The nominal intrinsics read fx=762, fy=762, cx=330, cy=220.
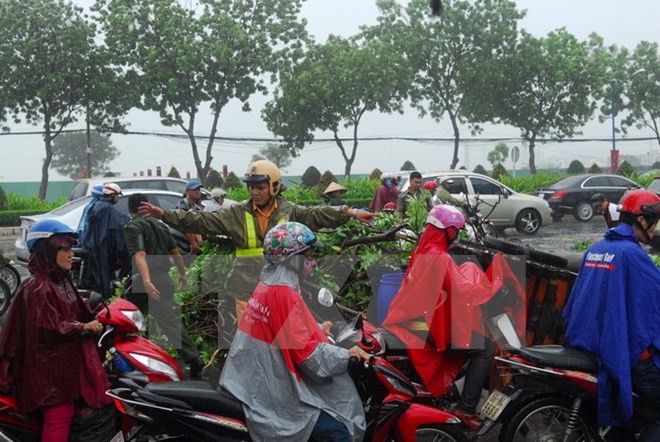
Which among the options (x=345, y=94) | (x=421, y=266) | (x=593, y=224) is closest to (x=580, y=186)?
(x=593, y=224)

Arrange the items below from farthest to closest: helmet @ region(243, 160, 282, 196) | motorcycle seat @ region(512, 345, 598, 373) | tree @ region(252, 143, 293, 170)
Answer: tree @ region(252, 143, 293, 170)
helmet @ region(243, 160, 282, 196)
motorcycle seat @ region(512, 345, 598, 373)

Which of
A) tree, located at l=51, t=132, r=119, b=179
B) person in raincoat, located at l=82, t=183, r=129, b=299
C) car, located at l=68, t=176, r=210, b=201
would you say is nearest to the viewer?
person in raincoat, located at l=82, t=183, r=129, b=299

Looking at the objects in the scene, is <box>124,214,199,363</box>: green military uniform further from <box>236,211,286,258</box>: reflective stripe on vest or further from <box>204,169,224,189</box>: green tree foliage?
<box>204,169,224,189</box>: green tree foliage

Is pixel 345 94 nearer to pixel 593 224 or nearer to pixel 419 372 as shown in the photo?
pixel 593 224

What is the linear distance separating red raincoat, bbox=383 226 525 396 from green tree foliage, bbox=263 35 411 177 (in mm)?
33165

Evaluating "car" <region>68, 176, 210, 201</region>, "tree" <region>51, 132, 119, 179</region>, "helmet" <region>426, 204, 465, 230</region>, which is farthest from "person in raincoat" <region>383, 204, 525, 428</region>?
"tree" <region>51, 132, 119, 179</region>

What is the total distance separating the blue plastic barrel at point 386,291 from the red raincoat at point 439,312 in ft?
2.49

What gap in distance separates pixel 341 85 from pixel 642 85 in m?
21.3

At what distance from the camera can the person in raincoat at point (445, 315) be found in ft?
14.7

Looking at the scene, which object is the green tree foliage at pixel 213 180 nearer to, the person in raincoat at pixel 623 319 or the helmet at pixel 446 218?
the helmet at pixel 446 218

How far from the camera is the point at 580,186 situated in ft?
77.2

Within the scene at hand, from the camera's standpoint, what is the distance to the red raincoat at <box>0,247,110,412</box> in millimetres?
3828

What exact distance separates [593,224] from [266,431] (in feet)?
69.1

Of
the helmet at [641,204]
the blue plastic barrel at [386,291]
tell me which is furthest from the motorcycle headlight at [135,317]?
the helmet at [641,204]
